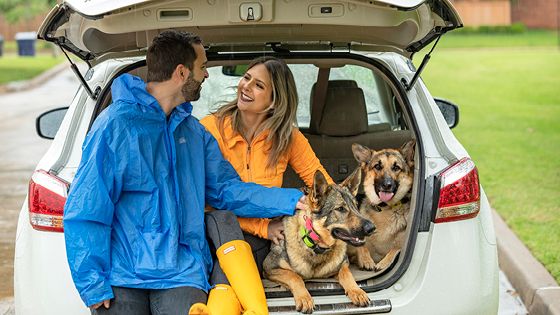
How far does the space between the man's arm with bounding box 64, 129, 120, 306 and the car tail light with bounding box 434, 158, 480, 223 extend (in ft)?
4.77

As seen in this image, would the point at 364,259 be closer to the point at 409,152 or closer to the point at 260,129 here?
the point at 409,152

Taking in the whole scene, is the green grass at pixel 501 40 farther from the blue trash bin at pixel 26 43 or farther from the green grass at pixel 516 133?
the blue trash bin at pixel 26 43

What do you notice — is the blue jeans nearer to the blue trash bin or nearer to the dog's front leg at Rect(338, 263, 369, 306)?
the dog's front leg at Rect(338, 263, 369, 306)

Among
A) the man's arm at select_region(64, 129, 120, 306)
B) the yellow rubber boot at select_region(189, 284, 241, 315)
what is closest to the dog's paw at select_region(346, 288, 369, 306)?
the yellow rubber boot at select_region(189, 284, 241, 315)

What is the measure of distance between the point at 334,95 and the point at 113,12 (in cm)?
240

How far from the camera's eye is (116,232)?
380cm

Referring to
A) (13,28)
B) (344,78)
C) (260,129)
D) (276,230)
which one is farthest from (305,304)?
(13,28)

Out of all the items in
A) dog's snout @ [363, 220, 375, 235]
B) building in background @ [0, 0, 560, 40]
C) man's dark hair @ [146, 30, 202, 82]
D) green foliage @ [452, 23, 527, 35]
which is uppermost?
man's dark hair @ [146, 30, 202, 82]

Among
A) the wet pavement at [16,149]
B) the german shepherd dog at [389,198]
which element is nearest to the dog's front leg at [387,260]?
the german shepherd dog at [389,198]

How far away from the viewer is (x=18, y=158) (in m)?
12.1

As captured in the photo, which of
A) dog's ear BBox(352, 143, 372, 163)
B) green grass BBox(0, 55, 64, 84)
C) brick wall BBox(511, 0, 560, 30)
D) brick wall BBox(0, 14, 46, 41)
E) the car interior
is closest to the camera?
dog's ear BBox(352, 143, 372, 163)

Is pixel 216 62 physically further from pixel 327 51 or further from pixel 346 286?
pixel 346 286

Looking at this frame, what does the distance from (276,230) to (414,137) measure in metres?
0.83

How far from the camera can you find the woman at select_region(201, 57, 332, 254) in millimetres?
4738
